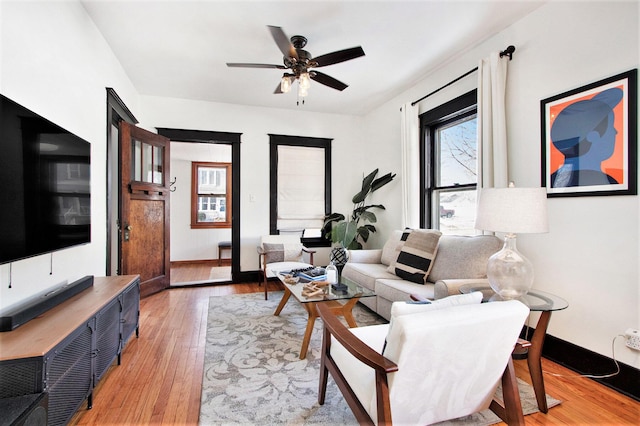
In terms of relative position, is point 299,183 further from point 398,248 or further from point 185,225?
point 185,225

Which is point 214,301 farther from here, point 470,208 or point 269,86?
point 470,208

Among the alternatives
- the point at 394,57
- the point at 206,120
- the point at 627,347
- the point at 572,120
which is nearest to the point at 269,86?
the point at 206,120

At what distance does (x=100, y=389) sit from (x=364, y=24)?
339 cm

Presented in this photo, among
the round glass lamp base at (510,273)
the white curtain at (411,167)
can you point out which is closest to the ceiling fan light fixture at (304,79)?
the white curtain at (411,167)

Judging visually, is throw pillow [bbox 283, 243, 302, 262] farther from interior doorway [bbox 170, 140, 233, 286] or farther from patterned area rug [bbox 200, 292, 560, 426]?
interior doorway [bbox 170, 140, 233, 286]

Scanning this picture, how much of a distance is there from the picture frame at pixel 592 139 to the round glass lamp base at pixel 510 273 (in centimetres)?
79

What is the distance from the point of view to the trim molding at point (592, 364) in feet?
A: 6.17

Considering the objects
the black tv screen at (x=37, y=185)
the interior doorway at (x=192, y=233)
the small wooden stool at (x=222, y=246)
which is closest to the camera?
the black tv screen at (x=37, y=185)

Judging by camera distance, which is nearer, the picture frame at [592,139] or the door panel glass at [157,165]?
the picture frame at [592,139]

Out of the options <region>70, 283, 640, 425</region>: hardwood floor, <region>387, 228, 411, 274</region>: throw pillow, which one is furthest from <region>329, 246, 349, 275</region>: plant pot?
<region>70, 283, 640, 425</region>: hardwood floor

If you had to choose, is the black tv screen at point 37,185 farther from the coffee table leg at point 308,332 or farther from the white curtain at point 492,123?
the white curtain at point 492,123

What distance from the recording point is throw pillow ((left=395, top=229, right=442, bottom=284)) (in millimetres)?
2953

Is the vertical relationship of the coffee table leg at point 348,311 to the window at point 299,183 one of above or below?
below

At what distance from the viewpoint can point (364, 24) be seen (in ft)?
8.68
